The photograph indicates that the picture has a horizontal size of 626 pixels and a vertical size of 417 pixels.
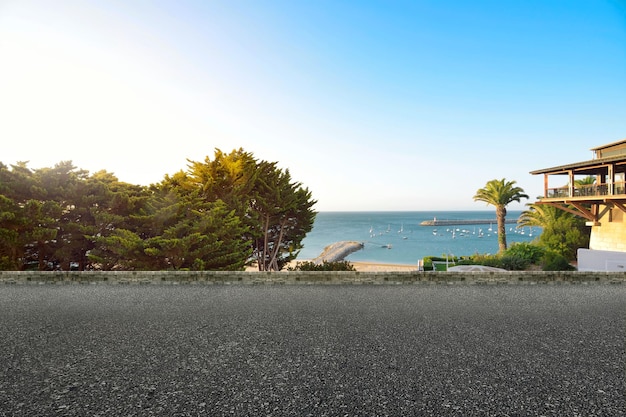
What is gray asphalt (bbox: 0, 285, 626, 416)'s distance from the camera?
4.16 metres

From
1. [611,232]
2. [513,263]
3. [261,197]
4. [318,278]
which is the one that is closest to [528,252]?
[513,263]

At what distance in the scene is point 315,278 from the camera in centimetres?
1088

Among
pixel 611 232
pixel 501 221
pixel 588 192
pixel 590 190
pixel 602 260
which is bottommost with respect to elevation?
pixel 602 260

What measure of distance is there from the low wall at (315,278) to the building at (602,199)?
426 inches

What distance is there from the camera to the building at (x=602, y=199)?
1938 cm

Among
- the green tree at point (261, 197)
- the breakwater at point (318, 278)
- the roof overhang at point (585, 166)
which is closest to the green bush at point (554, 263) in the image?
the roof overhang at point (585, 166)

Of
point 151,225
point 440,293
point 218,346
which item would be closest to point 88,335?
point 218,346

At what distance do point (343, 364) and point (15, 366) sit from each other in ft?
16.5

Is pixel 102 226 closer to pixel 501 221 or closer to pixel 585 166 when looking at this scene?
pixel 585 166

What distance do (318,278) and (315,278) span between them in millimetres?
97

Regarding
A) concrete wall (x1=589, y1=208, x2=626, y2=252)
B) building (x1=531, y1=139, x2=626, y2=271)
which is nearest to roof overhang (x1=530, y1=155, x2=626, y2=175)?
building (x1=531, y1=139, x2=626, y2=271)

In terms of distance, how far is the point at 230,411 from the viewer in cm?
397

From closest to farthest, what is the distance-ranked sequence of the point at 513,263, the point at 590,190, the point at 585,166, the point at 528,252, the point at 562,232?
the point at 590,190 < the point at 585,166 < the point at 513,263 < the point at 528,252 < the point at 562,232

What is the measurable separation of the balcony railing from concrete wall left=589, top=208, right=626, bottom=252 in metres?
2.34
